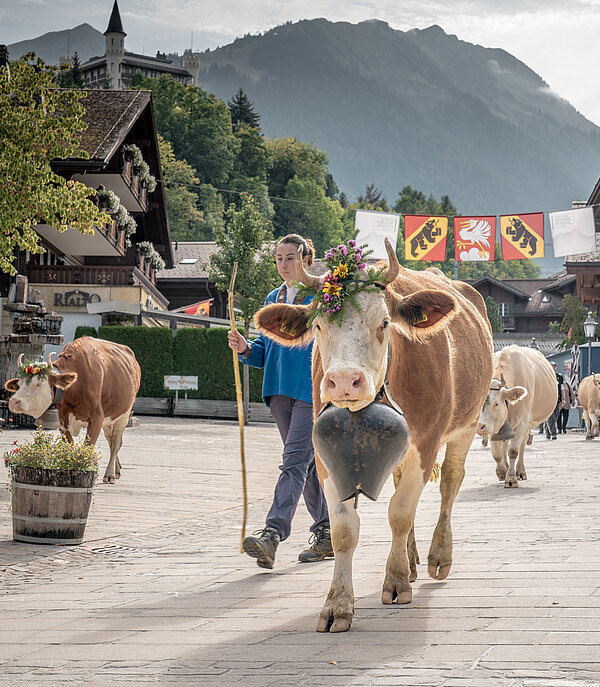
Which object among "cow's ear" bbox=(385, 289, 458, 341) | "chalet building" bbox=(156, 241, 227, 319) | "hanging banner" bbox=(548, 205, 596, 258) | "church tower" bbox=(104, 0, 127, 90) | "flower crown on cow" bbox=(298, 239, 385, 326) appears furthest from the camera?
"church tower" bbox=(104, 0, 127, 90)

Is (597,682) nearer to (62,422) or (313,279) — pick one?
(313,279)

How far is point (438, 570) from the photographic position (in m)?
6.12

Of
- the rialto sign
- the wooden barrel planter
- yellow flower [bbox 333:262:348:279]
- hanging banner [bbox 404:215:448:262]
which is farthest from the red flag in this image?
yellow flower [bbox 333:262:348:279]

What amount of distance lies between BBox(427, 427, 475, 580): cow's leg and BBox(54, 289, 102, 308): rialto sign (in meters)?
30.8

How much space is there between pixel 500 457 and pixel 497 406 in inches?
33.2

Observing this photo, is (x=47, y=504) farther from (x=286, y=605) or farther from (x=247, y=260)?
(x=247, y=260)

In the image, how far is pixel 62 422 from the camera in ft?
41.9

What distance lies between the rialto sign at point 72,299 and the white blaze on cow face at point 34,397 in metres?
Result: 24.3

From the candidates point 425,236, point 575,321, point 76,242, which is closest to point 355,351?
point 425,236

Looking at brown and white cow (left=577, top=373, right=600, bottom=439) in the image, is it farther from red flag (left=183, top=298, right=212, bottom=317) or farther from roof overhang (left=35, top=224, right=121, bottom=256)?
red flag (left=183, top=298, right=212, bottom=317)

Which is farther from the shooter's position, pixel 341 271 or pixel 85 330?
pixel 85 330

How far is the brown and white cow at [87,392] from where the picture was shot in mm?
12375

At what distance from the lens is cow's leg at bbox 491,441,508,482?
44.9 ft

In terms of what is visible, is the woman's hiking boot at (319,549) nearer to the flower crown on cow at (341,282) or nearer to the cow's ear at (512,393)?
the flower crown on cow at (341,282)
